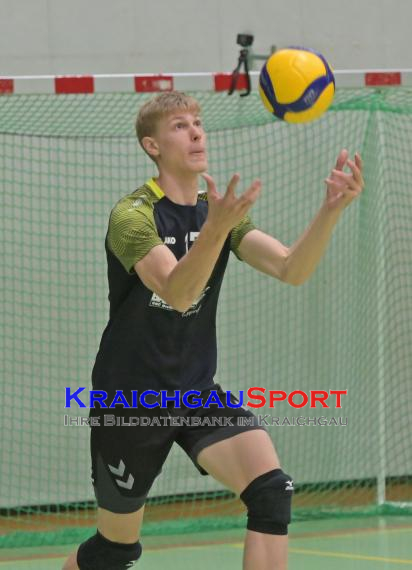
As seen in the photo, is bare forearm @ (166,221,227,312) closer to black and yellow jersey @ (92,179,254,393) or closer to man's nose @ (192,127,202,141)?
black and yellow jersey @ (92,179,254,393)

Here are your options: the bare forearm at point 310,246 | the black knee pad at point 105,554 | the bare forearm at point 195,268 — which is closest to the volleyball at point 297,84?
the bare forearm at point 310,246

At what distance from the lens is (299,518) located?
23.9 feet

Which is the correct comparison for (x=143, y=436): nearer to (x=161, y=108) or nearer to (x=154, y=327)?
(x=154, y=327)

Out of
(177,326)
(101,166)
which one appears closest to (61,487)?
(101,166)

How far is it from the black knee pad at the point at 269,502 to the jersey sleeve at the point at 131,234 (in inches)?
33.7

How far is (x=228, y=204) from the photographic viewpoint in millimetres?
3248

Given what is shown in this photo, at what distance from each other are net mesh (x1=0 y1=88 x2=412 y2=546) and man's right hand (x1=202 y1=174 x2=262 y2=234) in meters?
3.91

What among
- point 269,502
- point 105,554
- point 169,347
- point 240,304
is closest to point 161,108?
point 169,347

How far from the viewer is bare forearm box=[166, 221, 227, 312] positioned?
333 cm

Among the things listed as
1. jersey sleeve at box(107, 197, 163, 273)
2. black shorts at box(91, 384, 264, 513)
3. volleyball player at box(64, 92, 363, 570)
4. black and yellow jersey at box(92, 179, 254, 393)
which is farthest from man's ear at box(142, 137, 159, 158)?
black shorts at box(91, 384, 264, 513)

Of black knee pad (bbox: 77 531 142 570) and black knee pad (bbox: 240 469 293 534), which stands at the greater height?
black knee pad (bbox: 240 469 293 534)

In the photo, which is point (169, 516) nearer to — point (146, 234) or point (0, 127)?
point (0, 127)

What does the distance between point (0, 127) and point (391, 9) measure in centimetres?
307

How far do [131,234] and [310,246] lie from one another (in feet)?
2.10
